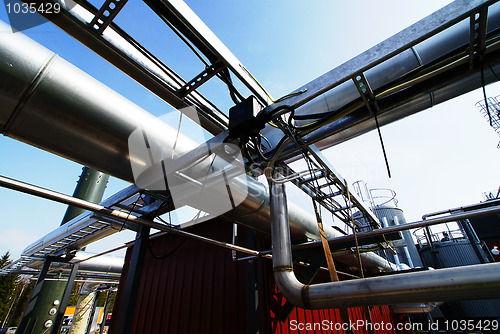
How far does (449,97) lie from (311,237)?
8.64 ft

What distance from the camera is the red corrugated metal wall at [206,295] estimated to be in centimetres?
381

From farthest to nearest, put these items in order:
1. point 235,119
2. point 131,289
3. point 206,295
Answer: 1. point 206,295
2. point 131,289
3. point 235,119

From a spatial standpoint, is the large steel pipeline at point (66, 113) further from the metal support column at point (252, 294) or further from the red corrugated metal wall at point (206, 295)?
the red corrugated metal wall at point (206, 295)

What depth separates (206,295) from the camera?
164 inches

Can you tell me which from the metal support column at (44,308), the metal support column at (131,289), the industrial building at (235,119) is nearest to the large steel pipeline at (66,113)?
the industrial building at (235,119)

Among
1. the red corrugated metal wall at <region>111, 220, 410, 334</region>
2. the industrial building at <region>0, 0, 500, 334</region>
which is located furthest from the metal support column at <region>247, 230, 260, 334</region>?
the red corrugated metal wall at <region>111, 220, 410, 334</region>

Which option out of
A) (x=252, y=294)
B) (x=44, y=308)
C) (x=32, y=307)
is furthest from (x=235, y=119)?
(x=44, y=308)

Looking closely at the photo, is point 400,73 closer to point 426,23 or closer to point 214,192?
point 426,23

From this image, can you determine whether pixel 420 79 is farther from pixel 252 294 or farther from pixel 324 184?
pixel 252 294

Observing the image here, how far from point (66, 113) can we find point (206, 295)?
12.8ft

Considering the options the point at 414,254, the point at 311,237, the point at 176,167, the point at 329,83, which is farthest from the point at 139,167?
the point at 414,254

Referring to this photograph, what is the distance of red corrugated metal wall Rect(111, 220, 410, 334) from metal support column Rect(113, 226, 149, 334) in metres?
1.01

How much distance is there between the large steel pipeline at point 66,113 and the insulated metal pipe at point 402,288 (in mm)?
1499

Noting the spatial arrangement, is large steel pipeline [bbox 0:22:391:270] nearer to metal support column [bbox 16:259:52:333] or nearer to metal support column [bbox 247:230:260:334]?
metal support column [bbox 247:230:260:334]
